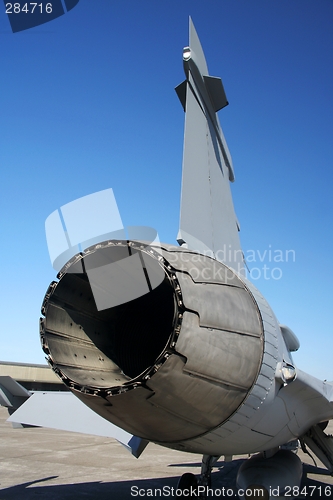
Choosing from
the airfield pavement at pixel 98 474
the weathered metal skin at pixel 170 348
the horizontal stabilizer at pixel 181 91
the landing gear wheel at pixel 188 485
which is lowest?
the airfield pavement at pixel 98 474

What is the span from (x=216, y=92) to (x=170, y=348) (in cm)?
390

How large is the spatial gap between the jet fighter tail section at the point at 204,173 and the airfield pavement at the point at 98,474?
12.9 feet

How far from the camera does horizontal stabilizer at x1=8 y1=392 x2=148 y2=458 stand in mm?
4629

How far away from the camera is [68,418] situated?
4.80 m

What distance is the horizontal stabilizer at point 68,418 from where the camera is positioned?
4.63 meters

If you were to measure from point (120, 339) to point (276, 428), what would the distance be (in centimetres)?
157

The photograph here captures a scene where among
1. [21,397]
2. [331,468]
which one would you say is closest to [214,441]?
[331,468]

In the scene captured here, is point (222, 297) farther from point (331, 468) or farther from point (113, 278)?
point (331, 468)

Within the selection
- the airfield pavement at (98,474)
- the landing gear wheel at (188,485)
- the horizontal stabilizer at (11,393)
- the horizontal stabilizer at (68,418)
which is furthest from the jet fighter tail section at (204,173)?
the airfield pavement at (98,474)

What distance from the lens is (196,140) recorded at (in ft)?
15.3

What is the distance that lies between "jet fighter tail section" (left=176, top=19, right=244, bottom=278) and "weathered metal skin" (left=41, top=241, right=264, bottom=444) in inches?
43.0
